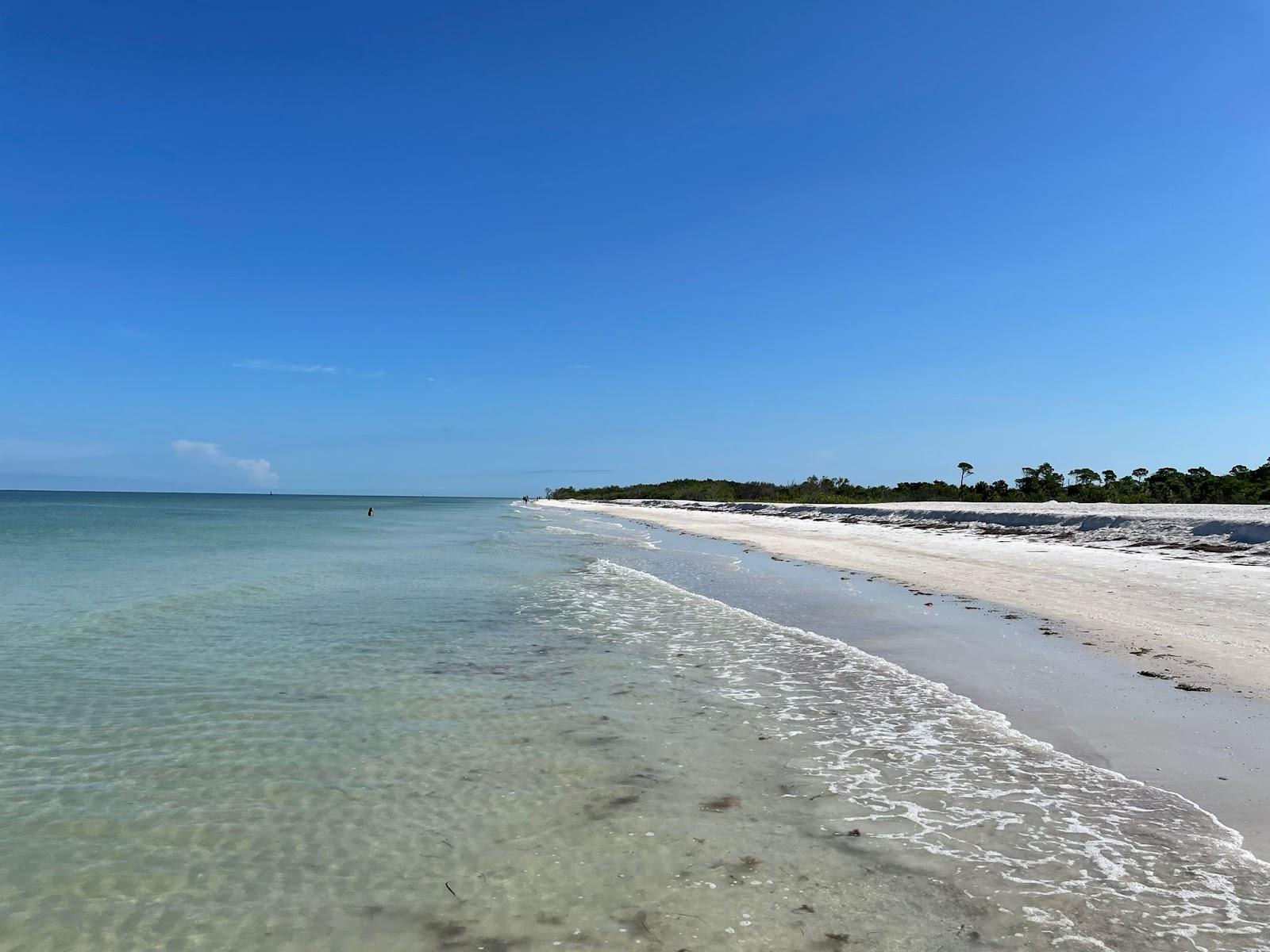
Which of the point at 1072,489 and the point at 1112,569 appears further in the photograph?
the point at 1072,489

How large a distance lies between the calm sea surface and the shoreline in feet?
1.34

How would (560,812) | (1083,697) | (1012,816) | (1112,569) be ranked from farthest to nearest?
1. (1112,569)
2. (1083,697)
3. (560,812)
4. (1012,816)

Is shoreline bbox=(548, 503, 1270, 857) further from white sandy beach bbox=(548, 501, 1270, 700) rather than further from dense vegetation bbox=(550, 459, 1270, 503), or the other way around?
dense vegetation bbox=(550, 459, 1270, 503)

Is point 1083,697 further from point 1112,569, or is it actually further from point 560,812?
point 1112,569

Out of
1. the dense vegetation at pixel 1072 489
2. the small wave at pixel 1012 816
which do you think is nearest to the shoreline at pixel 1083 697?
the small wave at pixel 1012 816

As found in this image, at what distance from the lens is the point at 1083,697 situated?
8375 mm

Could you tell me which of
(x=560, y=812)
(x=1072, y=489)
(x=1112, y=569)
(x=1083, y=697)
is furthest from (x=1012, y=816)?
(x=1072, y=489)

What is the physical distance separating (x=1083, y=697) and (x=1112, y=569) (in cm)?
1418

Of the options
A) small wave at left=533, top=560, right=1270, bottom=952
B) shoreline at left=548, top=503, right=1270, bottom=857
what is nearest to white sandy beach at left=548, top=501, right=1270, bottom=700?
shoreline at left=548, top=503, right=1270, bottom=857

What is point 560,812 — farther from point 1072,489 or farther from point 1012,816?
point 1072,489

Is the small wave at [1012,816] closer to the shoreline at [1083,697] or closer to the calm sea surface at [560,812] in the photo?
the calm sea surface at [560,812]

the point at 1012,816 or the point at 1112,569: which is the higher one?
the point at 1112,569

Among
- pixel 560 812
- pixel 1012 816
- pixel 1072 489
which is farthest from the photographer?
pixel 1072 489

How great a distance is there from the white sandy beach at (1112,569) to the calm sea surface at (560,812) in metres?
4.51
